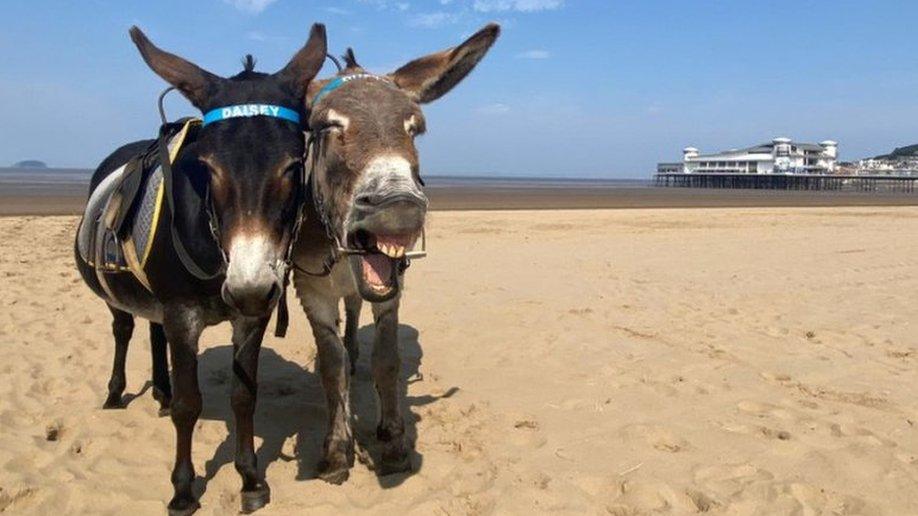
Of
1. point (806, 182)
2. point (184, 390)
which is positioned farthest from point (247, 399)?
point (806, 182)

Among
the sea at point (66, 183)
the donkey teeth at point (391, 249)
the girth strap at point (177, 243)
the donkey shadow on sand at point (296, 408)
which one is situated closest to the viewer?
the donkey teeth at point (391, 249)

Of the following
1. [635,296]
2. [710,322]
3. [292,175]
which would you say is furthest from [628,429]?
[635,296]

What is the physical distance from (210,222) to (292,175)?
1.63ft

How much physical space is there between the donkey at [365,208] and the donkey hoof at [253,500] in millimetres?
396

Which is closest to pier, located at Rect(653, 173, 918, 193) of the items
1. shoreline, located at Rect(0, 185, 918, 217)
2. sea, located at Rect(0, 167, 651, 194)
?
sea, located at Rect(0, 167, 651, 194)

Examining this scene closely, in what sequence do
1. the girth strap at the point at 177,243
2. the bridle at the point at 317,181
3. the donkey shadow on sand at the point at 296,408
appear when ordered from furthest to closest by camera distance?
the donkey shadow on sand at the point at 296,408 < the girth strap at the point at 177,243 < the bridle at the point at 317,181

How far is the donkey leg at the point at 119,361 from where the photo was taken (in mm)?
4965

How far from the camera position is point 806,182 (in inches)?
3383

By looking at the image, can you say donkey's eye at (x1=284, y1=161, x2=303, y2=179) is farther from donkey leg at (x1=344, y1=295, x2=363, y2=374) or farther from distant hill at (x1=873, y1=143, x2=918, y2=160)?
distant hill at (x1=873, y1=143, x2=918, y2=160)

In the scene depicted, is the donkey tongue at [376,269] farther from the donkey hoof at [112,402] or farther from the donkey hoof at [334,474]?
the donkey hoof at [112,402]

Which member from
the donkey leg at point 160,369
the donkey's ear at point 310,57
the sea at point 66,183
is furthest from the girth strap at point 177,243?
the sea at point 66,183

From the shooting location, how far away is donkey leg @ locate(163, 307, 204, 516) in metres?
3.22

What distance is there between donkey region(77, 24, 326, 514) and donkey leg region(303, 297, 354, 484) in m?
0.41

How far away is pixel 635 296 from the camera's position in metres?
9.12
